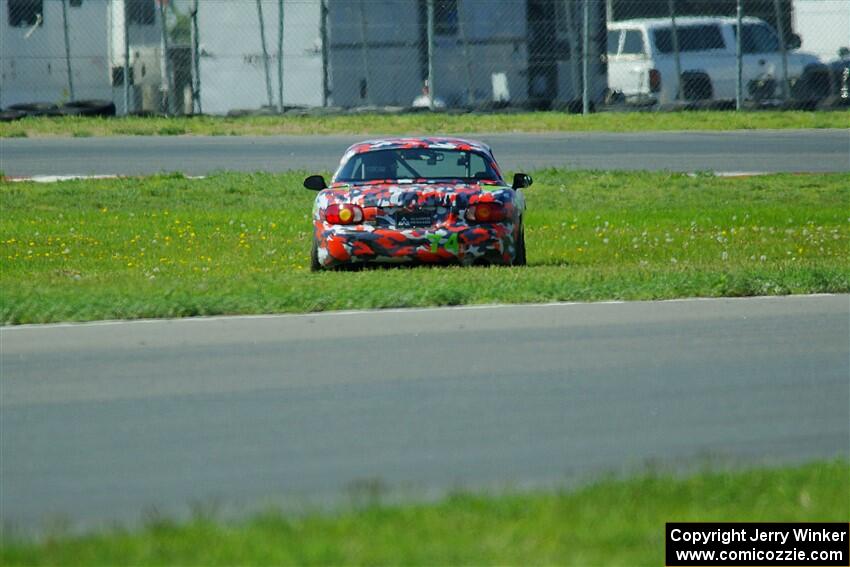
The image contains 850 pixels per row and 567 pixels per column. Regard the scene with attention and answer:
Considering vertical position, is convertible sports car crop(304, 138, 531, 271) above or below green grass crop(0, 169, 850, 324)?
above

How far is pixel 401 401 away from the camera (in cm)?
838

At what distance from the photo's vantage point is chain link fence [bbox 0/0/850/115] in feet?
106

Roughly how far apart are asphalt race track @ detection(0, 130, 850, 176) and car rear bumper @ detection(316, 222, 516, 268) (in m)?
11.1

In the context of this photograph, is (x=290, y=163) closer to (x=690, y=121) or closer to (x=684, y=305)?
(x=690, y=121)

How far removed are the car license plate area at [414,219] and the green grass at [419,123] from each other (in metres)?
14.8

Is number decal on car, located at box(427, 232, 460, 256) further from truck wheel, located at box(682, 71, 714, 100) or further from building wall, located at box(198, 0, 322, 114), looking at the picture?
truck wheel, located at box(682, 71, 714, 100)

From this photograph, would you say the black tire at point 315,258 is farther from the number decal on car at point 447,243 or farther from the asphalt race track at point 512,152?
the asphalt race track at point 512,152

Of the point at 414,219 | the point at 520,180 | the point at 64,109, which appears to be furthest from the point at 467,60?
the point at 414,219

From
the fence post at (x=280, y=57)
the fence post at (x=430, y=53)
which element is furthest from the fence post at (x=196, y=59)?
the fence post at (x=430, y=53)

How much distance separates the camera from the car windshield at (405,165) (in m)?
14.0

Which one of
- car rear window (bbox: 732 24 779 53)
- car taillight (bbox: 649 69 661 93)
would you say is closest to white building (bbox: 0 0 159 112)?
car taillight (bbox: 649 69 661 93)

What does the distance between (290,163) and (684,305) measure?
1401 cm

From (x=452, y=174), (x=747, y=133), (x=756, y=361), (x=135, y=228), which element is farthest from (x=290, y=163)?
(x=756, y=361)

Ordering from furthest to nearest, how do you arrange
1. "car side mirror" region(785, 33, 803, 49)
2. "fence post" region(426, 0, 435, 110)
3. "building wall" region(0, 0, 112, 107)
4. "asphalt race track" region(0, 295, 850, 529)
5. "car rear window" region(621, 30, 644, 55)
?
"car side mirror" region(785, 33, 803, 49), "building wall" region(0, 0, 112, 107), "car rear window" region(621, 30, 644, 55), "fence post" region(426, 0, 435, 110), "asphalt race track" region(0, 295, 850, 529)
